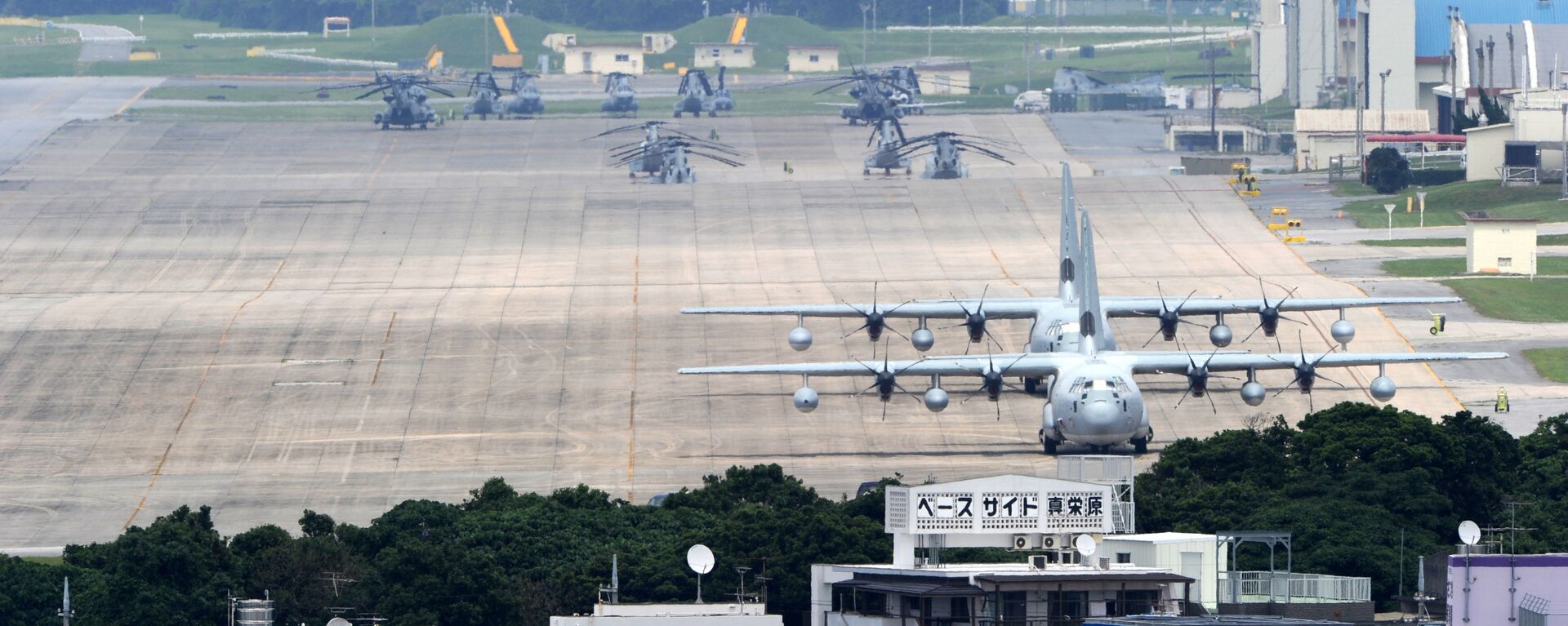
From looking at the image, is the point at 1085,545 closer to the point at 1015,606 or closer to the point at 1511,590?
the point at 1015,606

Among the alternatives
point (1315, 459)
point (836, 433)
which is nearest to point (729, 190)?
point (836, 433)

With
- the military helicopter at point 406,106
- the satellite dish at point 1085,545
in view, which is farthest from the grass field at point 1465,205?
the satellite dish at point 1085,545

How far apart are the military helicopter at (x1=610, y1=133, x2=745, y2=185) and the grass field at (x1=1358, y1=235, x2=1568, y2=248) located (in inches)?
1457

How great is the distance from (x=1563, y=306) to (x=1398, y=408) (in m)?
25.4

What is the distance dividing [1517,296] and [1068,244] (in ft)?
103

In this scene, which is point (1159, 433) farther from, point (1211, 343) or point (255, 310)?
point (255, 310)

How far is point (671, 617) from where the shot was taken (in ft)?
151

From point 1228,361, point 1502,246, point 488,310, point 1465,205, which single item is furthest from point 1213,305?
point 1465,205

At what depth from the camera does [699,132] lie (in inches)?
7643

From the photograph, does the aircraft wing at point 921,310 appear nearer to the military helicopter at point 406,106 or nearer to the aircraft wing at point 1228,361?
the aircraft wing at point 1228,361

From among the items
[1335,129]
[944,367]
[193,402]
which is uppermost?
[1335,129]

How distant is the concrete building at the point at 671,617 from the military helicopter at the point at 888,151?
390ft

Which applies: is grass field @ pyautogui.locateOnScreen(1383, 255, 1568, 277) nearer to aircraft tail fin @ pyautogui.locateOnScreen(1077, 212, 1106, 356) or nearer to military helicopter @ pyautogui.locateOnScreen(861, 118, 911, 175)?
military helicopter @ pyautogui.locateOnScreen(861, 118, 911, 175)

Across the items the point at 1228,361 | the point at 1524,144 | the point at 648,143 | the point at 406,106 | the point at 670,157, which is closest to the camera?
the point at 1228,361
